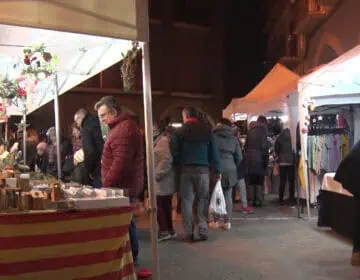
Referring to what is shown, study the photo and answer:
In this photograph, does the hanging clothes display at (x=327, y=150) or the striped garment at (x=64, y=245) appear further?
the hanging clothes display at (x=327, y=150)

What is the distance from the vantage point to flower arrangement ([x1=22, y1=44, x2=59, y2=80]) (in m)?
5.23

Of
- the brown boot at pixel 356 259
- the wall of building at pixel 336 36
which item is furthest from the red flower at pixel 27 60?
the wall of building at pixel 336 36

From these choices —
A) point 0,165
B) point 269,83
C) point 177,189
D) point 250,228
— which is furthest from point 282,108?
point 0,165

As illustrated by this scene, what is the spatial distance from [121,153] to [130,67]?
105 cm

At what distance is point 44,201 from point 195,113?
13.9ft

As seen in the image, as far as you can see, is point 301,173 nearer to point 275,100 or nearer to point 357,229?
point 275,100

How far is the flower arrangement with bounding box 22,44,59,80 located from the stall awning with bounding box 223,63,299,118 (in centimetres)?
623

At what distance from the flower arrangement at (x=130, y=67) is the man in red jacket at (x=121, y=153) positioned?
30.3 inches

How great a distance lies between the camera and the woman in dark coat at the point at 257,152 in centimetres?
1154

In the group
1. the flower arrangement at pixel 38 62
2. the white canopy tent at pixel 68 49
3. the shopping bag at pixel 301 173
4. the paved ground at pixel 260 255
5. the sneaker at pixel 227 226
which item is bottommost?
the paved ground at pixel 260 255

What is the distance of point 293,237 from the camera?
7.91 metres

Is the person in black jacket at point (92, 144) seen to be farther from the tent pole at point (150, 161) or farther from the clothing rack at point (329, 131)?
the clothing rack at point (329, 131)

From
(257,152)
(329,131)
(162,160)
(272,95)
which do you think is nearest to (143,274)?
(162,160)

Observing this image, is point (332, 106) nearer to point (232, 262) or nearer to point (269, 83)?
point (269, 83)
